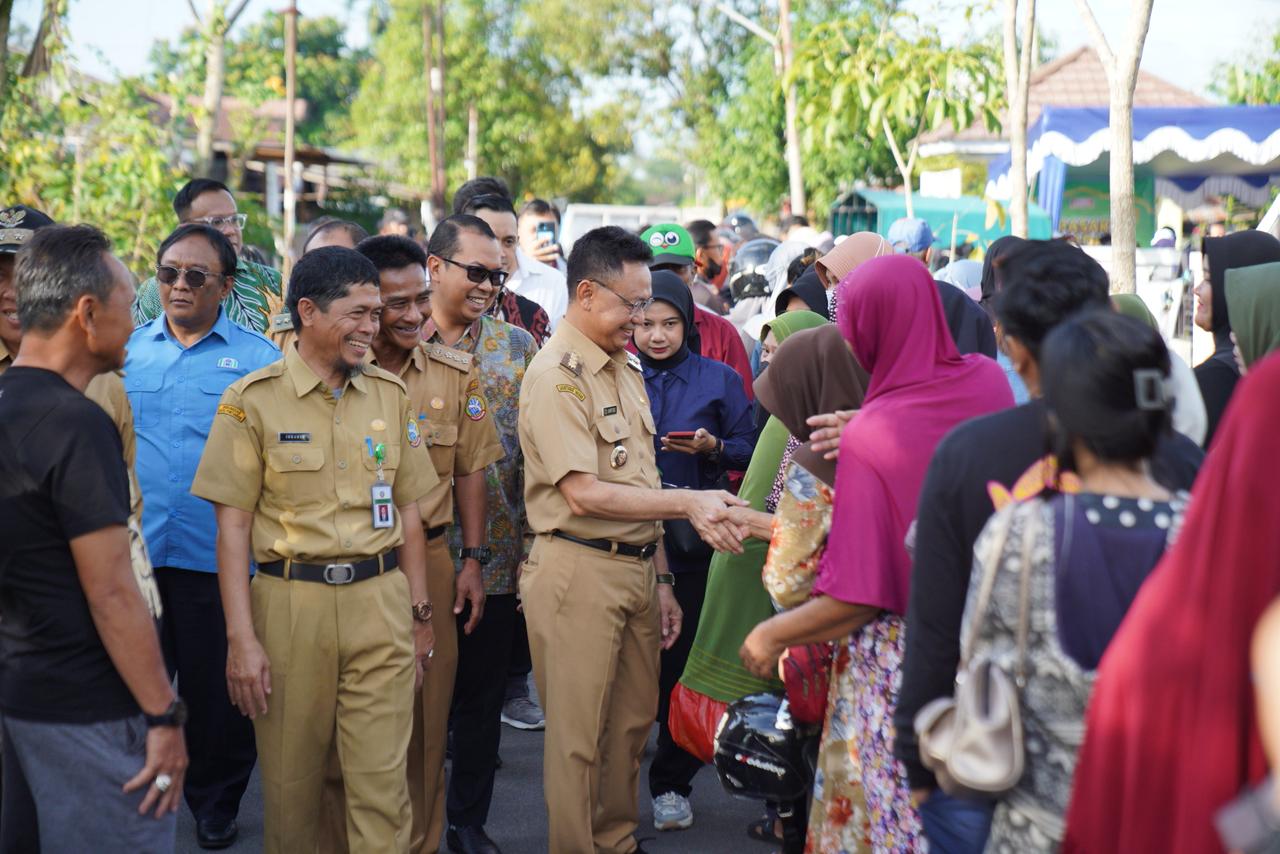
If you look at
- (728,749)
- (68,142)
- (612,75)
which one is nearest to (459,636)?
(728,749)

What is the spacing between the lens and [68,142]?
40.3ft

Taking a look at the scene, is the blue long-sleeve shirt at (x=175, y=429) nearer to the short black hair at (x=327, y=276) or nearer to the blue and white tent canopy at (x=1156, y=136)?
the short black hair at (x=327, y=276)

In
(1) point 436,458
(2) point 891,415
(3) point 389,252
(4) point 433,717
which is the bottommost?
(4) point 433,717

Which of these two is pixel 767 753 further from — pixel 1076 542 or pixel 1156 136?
A: pixel 1156 136

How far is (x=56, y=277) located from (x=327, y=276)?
3.30 ft

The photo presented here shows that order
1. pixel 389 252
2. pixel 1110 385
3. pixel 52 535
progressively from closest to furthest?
pixel 1110 385 → pixel 52 535 → pixel 389 252

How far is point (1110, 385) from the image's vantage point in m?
2.37

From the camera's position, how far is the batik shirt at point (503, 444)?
5.13 meters

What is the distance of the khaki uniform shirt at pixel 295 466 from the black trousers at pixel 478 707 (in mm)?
1099

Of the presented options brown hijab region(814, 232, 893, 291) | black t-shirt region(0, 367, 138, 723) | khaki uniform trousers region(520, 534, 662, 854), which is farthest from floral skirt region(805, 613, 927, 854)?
brown hijab region(814, 232, 893, 291)

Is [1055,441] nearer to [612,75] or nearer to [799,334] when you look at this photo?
[799,334]

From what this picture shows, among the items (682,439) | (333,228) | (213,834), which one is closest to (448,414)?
(682,439)

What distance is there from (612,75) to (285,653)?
43177mm

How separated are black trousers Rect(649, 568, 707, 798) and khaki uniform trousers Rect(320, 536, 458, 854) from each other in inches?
38.5
